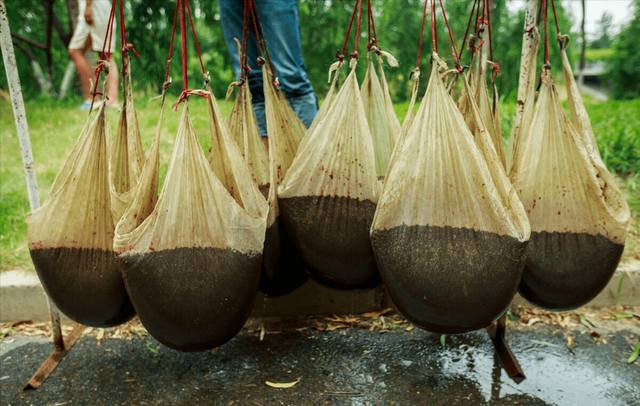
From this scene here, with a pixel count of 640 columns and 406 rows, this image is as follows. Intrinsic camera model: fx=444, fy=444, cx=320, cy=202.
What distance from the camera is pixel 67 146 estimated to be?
370 cm

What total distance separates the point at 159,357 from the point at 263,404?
56 cm

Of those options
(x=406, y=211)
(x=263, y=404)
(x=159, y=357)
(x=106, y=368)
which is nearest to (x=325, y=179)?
(x=406, y=211)

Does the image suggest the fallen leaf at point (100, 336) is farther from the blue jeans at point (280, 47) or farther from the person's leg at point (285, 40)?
the person's leg at point (285, 40)

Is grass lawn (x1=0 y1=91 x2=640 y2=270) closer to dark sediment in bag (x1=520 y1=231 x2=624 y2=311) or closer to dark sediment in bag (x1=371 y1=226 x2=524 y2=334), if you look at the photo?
dark sediment in bag (x1=520 y1=231 x2=624 y2=311)

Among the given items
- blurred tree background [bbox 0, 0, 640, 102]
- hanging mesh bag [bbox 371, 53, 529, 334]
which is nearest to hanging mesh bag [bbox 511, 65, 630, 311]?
hanging mesh bag [bbox 371, 53, 529, 334]

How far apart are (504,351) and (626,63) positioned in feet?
51.4

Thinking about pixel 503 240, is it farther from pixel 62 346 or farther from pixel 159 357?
pixel 62 346

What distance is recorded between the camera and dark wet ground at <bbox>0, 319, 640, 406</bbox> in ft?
5.48

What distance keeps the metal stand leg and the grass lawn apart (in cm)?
96

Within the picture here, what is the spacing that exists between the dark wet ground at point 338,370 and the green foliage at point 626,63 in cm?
1426

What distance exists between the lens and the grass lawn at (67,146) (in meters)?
2.52

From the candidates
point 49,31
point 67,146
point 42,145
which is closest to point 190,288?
point 67,146

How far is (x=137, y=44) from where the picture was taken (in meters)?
5.79

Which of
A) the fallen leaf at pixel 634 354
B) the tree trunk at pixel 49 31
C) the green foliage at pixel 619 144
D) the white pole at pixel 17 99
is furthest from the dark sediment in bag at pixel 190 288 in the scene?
the tree trunk at pixel 49 31
